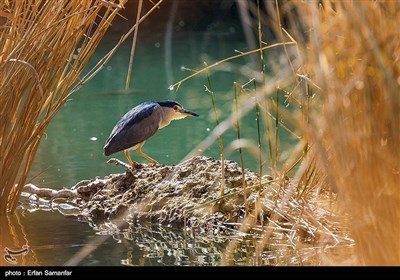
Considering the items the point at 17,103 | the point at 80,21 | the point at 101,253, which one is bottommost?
the point at 101,253

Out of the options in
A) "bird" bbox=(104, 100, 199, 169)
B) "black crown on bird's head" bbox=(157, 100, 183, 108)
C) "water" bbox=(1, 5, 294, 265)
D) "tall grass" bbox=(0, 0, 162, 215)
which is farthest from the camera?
"black crown on bird's head" bbox=(157, 100, 183, 108)

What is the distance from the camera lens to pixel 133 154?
17.0 feet

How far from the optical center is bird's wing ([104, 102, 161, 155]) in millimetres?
4219

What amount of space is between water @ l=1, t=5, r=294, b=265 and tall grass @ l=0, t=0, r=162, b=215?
312mm

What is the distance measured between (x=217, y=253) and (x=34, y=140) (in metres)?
0.84

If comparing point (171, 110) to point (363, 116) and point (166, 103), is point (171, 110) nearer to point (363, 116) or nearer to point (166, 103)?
point (166, 103)

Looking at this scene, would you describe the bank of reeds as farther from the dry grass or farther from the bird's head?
the bird's head

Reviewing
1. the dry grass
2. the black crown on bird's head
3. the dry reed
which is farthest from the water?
the dry grass

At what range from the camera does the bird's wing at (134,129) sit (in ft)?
13.8

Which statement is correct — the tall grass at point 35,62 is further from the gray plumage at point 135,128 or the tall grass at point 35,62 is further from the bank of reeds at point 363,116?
the bank of reeds at point 363,116

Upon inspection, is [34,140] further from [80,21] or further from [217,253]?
[217,253]

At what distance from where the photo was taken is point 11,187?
3.56m

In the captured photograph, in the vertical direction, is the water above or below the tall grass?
below
